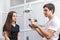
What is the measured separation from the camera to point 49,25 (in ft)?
7.11

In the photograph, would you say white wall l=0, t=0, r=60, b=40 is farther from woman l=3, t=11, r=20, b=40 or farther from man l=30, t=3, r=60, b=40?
man l=30, t=3, r=60, b=40

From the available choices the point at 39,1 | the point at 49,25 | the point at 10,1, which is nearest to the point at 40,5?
the point at 39,1

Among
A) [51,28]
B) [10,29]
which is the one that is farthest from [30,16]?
[51,28]

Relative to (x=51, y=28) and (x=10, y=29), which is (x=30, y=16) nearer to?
(x=10, y=29)

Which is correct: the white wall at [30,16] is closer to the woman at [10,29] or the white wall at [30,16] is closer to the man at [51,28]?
the woman at [10,29]

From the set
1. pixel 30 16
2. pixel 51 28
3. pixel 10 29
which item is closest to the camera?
pixel 51 28

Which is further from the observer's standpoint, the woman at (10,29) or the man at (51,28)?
the woman at (10,29)

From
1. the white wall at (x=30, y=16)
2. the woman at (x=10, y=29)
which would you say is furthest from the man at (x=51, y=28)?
the white wall at (x=30, y=16)

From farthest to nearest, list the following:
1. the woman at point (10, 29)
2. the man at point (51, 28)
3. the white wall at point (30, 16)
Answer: the white wall at point (30, 16)
the woman at point (10, 29)
the man at point (51, 28)

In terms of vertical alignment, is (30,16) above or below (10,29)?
above

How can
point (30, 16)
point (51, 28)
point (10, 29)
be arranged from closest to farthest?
point (51, 28)
point (10, 29)
point (30, 16)

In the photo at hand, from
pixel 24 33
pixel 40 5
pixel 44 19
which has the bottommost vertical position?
pixel 24 33

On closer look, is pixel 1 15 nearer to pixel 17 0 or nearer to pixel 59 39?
pixel 17 0

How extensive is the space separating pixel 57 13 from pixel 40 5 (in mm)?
499
